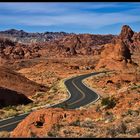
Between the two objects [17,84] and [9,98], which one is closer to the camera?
[9,98]

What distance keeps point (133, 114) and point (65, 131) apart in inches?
305

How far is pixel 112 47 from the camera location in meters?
115

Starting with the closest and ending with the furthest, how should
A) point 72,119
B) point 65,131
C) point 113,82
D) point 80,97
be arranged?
point 65,131
point 72,119
point 80,97
point 113,82

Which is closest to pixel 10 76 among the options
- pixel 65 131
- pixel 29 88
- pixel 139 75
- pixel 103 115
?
pixel 29 88

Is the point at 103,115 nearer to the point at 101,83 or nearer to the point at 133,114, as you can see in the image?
the point at 133,114

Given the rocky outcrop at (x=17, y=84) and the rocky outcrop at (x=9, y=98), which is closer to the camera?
the rocky outcrop at (x=9, y=98)

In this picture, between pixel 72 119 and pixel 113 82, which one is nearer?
pixel 72 119

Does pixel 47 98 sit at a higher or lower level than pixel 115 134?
lower

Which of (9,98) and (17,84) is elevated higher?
(17,84)

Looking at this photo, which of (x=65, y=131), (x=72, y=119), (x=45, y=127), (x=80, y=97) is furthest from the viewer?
(x=80, y=97)

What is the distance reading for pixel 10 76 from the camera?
223 feet

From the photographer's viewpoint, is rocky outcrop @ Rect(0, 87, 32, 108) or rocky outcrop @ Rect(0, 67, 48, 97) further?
rocky outcrop @ Rect(0, 67, 48, 97)

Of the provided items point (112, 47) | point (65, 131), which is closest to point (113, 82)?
point (112, 47)

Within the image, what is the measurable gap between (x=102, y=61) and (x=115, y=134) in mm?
100625
